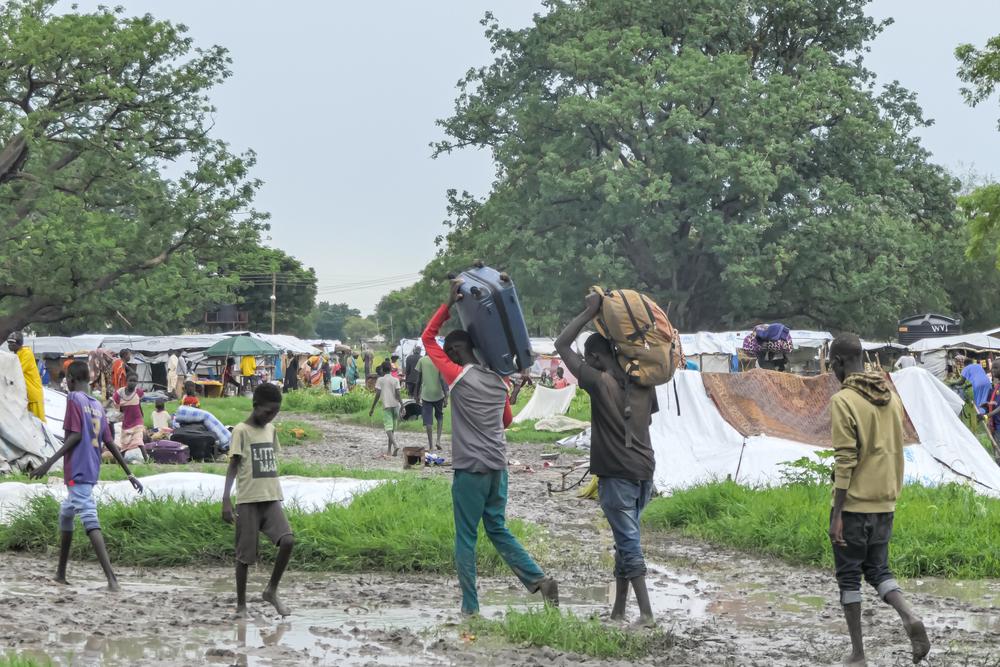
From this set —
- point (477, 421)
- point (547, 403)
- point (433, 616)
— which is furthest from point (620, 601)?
point (547, 403)

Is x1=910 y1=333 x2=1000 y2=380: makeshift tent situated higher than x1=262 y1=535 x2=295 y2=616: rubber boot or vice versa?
x1=910 y1=333 x2=1000 y2=380: makeshift tent

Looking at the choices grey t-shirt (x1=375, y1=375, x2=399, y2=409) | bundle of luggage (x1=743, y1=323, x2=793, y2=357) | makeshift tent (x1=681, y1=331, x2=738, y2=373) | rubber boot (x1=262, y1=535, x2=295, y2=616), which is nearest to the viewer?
rubber boot (x1=262, y1=535, x2=295, y2=616)

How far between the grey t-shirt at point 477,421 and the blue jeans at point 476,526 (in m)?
0.09

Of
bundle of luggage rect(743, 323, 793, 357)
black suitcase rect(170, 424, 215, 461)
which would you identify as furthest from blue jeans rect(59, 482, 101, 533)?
bundle of luggage rect(743, 323, 793, 357)

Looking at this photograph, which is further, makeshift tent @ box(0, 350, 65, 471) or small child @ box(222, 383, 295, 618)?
makeshift tent @ box(0, 350, 65, 471)

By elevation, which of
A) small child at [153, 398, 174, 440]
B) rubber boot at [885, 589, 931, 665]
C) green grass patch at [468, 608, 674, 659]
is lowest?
green grass patch at [468, 608, 674, 659]

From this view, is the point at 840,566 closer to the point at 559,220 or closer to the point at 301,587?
the point at 301,587

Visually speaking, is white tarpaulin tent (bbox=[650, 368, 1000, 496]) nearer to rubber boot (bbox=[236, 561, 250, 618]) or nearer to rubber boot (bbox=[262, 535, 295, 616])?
rubber boot (bbox=[262, 535, 295, 616])

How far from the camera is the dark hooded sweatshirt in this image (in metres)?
6.54

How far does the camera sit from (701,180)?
139 feet

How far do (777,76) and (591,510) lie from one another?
3398 cm

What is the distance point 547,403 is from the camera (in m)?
29.0

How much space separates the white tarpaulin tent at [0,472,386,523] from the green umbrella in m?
28.3

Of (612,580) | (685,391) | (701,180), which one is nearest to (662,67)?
(701,180)
